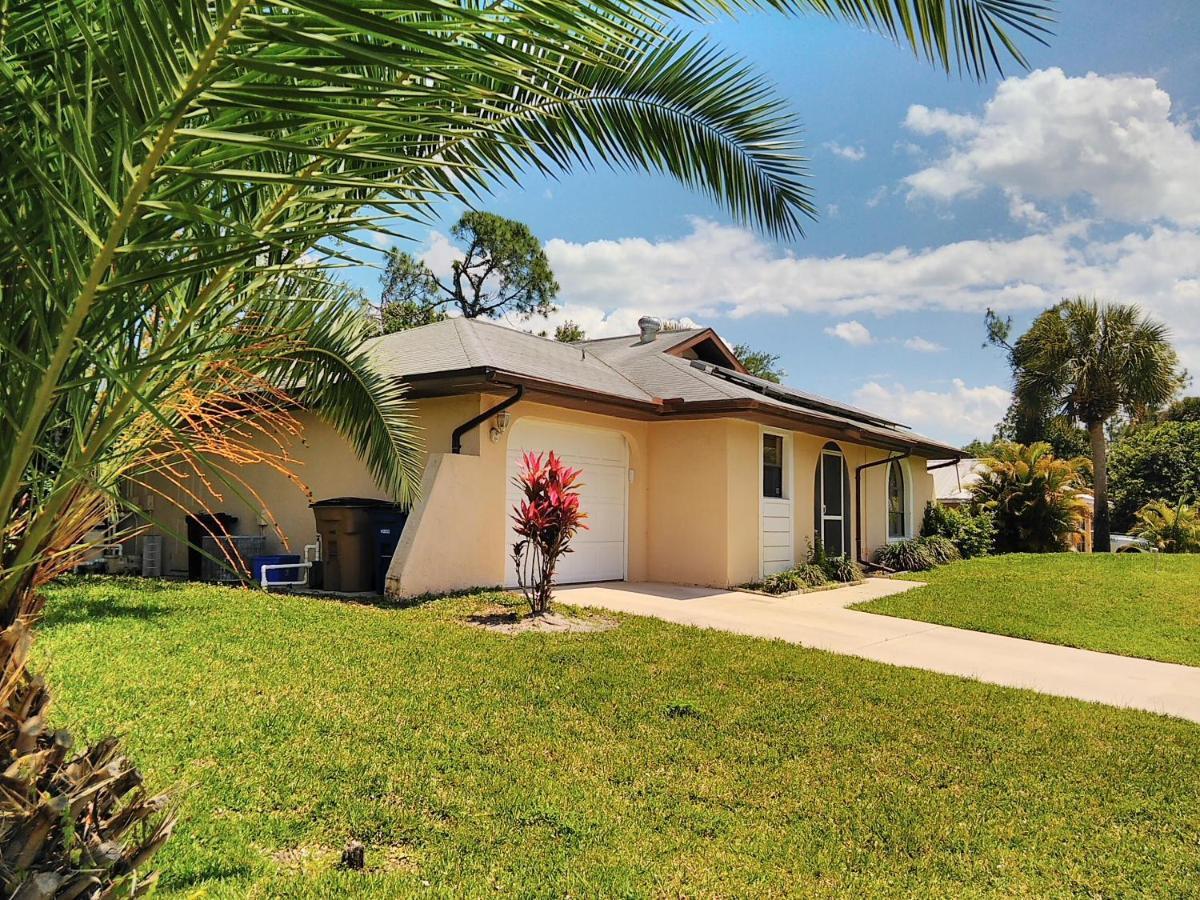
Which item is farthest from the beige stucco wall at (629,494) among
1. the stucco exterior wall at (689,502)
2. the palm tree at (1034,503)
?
the palm tree at (1034,503)

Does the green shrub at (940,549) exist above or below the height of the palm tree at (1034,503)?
below

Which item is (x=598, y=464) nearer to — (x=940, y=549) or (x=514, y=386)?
(x=514, y=386)

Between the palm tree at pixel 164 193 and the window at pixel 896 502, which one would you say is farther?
the window at pixel 896 502

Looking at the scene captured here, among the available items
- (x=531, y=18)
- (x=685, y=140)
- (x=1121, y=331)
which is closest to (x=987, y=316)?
(x=1121, y=331)

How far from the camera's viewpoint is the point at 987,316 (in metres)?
47.7

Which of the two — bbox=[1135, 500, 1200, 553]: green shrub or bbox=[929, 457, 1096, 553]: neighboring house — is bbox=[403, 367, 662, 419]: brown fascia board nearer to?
bbox=[1135, 500, 1200, 553]: green shrub

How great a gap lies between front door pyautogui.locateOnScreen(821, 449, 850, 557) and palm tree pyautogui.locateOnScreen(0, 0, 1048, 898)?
14820mm

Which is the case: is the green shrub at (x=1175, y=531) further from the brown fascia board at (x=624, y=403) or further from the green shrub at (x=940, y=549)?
the brown fascia board at (x=624, y=403)

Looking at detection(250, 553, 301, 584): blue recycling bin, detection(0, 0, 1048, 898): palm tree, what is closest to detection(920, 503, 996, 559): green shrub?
detection(250, 553, 301, 584): blue recycling bin

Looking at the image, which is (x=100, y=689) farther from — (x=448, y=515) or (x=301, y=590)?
(x=301, y=590)

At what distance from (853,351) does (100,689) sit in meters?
28.5

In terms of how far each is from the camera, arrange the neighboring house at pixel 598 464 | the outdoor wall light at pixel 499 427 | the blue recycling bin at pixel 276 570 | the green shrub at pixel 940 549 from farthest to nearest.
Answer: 1. the green shrub at pixel 940 549
2. the blue recycling bin at pixel 276 570
3. the outdoor wall light at pixel 499 427
4. the neighboring house at pixel 598 464

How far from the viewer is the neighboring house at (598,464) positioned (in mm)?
10820

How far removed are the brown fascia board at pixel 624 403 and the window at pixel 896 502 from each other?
4.10 metres
